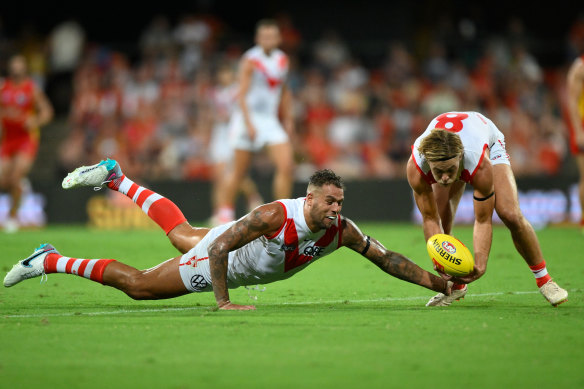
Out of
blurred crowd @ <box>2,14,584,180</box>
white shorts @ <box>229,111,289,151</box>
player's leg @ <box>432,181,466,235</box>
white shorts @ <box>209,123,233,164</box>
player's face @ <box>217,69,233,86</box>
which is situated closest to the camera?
player's leg @ <box>432,181,466,235</box>

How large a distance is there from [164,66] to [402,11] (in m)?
6.50

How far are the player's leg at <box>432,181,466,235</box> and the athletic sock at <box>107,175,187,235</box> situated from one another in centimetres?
212

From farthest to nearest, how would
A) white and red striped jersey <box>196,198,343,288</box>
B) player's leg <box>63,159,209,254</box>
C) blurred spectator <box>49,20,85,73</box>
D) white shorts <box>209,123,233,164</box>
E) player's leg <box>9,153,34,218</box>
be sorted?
blurred spectator <box>49,20,85,73</box> < white shorts <box>209,123,233,164</box> < player's leg <box>9,153,34,218</box> < player's leg <box>63,159,209,254</box> < white and red striped jersey <box>196,198,343,288</box>

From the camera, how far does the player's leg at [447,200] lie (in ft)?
25.7

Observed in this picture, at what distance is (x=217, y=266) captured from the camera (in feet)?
21.4

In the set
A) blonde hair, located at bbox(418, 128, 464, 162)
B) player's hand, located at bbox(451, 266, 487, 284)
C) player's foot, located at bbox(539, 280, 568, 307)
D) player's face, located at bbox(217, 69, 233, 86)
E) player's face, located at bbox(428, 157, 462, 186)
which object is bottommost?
player's foot, located at bbox(539, 280, 568, 307)

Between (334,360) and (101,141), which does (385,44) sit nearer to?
(101,141)

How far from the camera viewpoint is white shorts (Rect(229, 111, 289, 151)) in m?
13.2

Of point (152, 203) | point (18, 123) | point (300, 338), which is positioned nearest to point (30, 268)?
point (152, 203)

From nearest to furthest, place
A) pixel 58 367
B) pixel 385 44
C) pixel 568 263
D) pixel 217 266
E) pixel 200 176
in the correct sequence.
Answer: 1. pixel 58 367
2. pixel 217 266
3. pixel 568 263
4. pixel 200 176
5. pixel 385 44

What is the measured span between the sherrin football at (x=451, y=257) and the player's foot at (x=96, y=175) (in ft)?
10.1

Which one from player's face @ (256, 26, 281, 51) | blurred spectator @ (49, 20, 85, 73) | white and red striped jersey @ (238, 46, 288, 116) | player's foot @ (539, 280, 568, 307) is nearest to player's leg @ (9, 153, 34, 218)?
white and red striped jersey @ (238, 46, 288, 116)

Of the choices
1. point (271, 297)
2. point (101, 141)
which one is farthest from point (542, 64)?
point (271, 297)

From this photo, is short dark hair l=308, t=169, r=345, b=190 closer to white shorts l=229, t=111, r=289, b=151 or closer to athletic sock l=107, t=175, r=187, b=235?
athletic sock l=107, t=175, r=187, b=235
